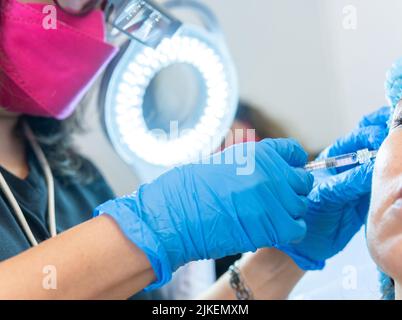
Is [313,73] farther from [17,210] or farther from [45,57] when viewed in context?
[17,210]

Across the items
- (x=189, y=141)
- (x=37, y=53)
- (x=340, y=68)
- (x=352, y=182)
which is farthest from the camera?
(x=340, y=68)

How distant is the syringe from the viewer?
966 millimetres

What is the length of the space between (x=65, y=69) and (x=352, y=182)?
2.31 ft

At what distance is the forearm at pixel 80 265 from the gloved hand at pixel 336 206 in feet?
1.35

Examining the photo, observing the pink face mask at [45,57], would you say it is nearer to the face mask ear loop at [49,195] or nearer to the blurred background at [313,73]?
the face mask ear loop at [49,195]

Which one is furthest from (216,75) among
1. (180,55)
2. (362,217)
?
(362,217)

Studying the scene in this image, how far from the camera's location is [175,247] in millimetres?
837

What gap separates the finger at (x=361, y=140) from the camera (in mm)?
1012

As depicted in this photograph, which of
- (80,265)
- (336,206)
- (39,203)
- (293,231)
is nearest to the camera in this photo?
(80,265)

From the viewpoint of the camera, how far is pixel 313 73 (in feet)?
5.55

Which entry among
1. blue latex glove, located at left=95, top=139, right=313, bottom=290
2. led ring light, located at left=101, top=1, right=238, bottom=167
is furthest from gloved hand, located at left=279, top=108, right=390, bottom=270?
led ring light, located at left=101, top=1, right=238, bottom=167

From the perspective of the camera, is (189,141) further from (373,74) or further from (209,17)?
(373,74)

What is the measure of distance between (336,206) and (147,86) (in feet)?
1.80

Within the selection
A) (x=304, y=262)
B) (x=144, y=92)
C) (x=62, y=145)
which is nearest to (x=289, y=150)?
(x=304, y=262)
